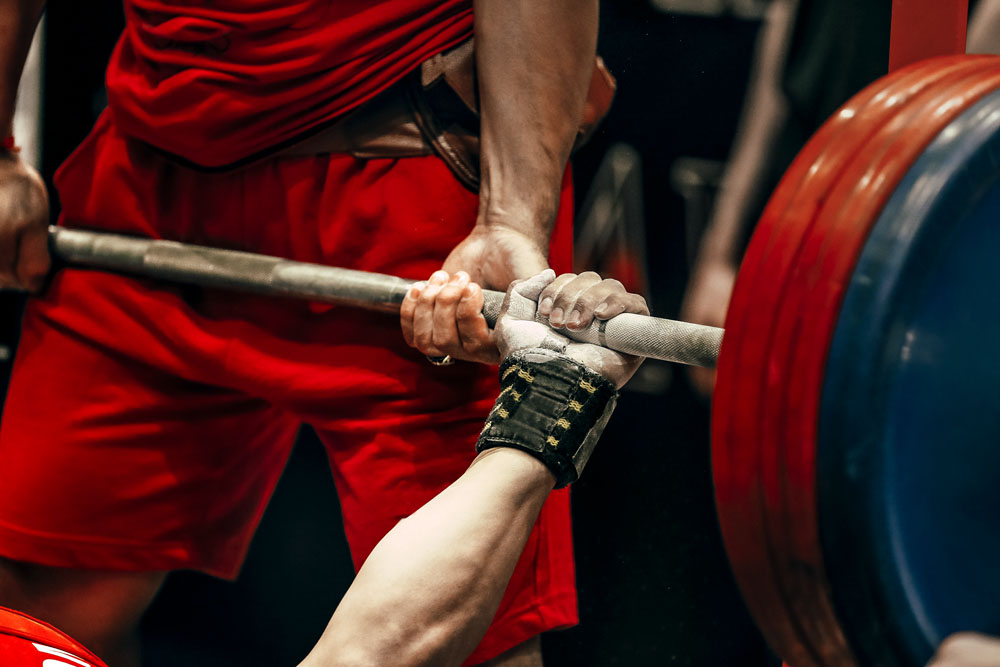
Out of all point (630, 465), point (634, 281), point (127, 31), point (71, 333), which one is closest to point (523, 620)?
point (630, 465)

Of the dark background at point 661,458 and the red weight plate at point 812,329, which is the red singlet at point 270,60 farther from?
the red weight plate at point 812,329

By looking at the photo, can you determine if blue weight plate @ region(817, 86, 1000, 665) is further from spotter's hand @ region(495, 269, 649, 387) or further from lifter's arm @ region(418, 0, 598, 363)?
lifter's arm @ region(418, 0, 598, 363)

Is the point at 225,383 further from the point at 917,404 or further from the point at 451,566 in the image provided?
the point at 917,404

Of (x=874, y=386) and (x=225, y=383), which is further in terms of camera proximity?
(x=225, y=383)

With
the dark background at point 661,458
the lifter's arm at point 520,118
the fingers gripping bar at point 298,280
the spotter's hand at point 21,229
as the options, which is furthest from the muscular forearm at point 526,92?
the spotter's hand at point 21,229

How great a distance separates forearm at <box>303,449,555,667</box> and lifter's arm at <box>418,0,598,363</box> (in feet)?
0.56

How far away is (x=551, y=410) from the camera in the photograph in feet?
2.51

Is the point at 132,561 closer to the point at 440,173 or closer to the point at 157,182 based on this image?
the point at 157,182

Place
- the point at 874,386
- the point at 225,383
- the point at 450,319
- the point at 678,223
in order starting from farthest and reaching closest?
the point at 678,223 < the point at 225,383 < the point at 450,319 < the point at 874,386

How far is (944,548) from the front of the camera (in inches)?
24.1

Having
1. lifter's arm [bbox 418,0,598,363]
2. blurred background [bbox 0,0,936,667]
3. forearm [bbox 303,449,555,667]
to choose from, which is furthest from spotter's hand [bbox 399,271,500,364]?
blurred background [bbox 0,0,936,667]

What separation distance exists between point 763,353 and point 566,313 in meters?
0.23

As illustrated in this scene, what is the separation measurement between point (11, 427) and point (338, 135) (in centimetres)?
49

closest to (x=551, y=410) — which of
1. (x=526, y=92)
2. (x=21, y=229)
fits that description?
(x=526, y=92)
